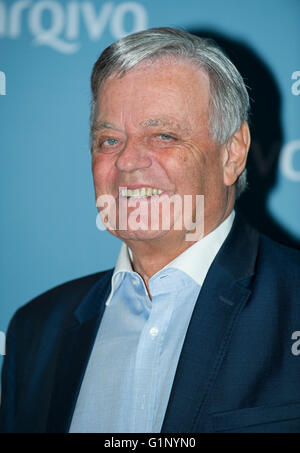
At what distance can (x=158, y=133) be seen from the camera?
122 cm

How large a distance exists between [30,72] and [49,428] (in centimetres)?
106

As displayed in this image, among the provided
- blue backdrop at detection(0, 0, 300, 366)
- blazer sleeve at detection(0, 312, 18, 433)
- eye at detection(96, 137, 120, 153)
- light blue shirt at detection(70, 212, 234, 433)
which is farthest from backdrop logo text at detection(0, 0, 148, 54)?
blazer sleeve at detection(0, 312, 18, 433)

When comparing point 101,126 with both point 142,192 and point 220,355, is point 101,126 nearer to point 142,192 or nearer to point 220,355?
point 142,192

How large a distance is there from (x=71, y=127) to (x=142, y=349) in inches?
31.1

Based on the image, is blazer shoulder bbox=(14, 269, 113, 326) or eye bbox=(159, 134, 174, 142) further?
blazer shoulder bbox=(14, 269, 113, 326)

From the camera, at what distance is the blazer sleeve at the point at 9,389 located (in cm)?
143

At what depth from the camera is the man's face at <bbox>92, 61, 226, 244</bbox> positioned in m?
1.21

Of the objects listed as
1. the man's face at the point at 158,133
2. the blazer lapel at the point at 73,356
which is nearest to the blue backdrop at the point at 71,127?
the blazer lapel at the point at 73,356

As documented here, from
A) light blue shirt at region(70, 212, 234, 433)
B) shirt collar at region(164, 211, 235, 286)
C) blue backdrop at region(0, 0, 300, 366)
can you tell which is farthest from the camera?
blue backdrop at region(0, 0, 300, 366)

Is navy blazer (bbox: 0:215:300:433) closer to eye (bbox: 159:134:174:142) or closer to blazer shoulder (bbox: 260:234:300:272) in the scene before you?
blazer shoulder (bbox: 260:234:300:272)

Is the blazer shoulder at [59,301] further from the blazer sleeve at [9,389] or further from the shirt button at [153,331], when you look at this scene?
the shirt button at [153,331]

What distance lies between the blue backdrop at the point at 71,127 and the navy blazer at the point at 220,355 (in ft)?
0.91
